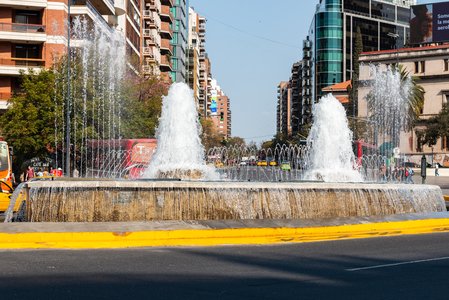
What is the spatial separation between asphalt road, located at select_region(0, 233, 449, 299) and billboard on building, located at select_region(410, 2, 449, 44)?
251 feet

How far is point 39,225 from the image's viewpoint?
1469 centimetres

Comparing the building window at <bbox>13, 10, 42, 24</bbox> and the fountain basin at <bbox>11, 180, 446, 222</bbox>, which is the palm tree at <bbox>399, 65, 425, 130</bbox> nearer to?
the building window at <bbox>13, 10, 42, 24</bbox>

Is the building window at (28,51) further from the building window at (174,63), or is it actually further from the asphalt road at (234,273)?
the building window at (174,63)

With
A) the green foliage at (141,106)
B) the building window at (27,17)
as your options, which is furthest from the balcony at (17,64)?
the green foliage at (141,106)

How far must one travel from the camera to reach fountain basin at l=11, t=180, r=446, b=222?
15734mm

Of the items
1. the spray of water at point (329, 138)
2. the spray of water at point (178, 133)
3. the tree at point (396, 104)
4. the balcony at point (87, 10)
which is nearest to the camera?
the spray of water at point (178, 133)

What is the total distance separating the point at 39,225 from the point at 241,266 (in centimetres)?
545

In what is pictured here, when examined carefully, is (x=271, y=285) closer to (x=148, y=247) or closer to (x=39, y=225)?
(x=148, y=247)

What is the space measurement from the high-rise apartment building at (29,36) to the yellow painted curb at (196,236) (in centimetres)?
3855

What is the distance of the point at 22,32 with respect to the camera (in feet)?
169

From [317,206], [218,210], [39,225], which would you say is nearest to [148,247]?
[39,225]

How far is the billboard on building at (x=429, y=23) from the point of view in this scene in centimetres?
8562

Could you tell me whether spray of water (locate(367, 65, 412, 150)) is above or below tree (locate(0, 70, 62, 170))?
above

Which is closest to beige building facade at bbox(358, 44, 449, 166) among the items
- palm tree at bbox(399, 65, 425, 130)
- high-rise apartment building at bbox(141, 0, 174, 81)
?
palm tree at bbox(399, 65, 425, 130)
